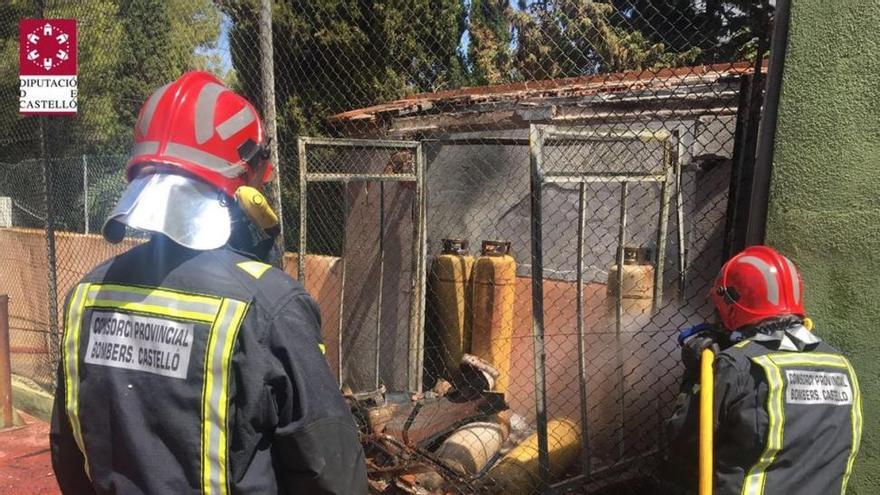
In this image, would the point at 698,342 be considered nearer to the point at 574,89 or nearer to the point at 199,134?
the point at 199,134

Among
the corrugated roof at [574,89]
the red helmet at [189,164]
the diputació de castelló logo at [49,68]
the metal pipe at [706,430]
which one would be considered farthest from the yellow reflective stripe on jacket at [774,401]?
the diputació de castelló logo at [49,68]

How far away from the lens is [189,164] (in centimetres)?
164

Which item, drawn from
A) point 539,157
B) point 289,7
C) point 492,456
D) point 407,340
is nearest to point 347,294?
point 407,340

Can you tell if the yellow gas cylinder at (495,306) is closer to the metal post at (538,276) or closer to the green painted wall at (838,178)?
the metal post at (538,276)

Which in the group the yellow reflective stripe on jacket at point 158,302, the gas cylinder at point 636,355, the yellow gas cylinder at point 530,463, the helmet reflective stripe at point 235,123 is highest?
the helmet reflective stripe at point 235,123

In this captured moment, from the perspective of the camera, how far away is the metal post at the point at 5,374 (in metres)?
5.55

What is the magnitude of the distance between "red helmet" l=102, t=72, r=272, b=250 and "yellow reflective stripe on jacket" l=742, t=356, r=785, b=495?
5.55 feet

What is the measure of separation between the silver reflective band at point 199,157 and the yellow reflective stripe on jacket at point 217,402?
363 millimetres

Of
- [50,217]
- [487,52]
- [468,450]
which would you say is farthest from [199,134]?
[487,52]

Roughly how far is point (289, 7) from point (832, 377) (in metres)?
9.88

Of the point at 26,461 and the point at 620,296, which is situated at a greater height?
the point at 620,296

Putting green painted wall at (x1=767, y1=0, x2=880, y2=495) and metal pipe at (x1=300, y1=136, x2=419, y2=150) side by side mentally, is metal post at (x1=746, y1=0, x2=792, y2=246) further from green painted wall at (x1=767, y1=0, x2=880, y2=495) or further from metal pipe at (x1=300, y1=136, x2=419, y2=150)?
metal pipe at (x1=300, y1=136, x2=419, y2=150)

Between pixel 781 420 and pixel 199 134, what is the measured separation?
1.92m

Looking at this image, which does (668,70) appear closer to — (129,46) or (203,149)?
(203,149)
